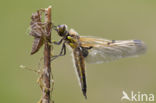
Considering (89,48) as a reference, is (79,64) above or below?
below

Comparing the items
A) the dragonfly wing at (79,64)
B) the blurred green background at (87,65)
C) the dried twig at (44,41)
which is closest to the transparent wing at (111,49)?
the dragonfly wing at (79,64)

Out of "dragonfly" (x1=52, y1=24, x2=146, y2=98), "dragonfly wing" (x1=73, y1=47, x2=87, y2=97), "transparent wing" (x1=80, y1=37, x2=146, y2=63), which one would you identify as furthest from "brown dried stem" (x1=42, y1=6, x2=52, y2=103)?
"transparent wing" (x1=80, y1=37, x2=146, y2=63)

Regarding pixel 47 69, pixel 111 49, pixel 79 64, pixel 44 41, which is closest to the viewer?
pixel 47 69

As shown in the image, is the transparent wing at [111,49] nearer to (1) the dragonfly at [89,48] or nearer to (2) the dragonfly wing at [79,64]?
(1) the dragonfly at [89,48]

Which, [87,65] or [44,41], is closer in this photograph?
[44,41]

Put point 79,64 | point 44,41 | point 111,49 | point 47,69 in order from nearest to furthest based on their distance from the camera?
point 47,69 < point 44,41 < point 79,64 < point 111,49

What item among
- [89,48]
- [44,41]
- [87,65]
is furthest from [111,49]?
[87,65]

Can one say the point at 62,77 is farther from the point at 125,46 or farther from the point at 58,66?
the point at 125,46

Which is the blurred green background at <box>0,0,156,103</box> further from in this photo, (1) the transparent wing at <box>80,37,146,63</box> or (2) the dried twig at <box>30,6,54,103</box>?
(2) the dried twig at <box>30,6,54,103</box>

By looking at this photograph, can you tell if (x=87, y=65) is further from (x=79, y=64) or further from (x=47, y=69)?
(x=47, y=69)
